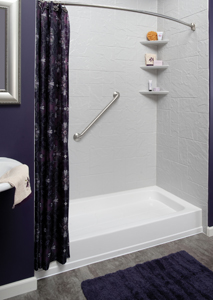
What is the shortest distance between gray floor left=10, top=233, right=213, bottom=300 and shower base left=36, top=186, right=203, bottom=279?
0.05 m

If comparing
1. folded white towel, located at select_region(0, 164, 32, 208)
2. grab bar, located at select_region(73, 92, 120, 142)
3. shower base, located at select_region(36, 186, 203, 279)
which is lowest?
shower base, located at select_region(36, 186, 203, 279)

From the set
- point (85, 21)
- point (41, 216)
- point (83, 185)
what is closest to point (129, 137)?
point (83, 185)

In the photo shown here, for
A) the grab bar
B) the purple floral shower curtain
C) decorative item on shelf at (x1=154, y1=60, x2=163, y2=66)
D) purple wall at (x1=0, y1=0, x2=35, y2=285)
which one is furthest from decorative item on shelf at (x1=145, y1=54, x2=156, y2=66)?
purple wall at (x1=0, y1=0, x2=35, y2=285)

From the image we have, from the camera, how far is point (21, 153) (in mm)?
1674

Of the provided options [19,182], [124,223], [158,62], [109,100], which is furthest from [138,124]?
[19,182]

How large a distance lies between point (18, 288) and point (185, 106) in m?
2.08

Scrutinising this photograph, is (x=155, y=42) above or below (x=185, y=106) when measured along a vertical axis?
above

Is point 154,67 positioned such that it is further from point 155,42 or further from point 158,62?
point 155,42

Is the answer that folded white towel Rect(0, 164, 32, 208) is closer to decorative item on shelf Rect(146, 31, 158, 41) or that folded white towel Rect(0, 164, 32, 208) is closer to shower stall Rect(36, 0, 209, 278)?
shower stall Rect(36, 0, 209, 278)

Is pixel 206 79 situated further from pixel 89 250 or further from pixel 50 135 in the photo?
pixel 89 250

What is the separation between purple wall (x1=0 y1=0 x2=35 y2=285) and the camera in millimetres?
1613

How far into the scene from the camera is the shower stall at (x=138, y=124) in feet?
8.21

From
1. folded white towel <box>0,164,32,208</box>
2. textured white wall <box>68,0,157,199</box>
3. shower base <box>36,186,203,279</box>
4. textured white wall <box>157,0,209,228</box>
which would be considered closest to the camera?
folded white towel <box>0,164,32,208</box>

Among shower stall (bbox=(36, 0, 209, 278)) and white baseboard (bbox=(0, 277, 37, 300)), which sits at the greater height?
shower stall (bbox=(36, 0, 209, 278))
